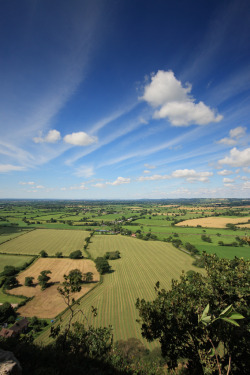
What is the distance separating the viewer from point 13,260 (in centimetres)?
6625

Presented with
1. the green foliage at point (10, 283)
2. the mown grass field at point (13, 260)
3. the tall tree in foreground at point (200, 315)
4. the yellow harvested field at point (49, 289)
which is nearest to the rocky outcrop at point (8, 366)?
the tall tree in foreground at point (200, 315)

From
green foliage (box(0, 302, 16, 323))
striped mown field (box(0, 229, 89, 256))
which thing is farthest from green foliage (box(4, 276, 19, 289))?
striped mown field (box(0, 229, 89, 256))

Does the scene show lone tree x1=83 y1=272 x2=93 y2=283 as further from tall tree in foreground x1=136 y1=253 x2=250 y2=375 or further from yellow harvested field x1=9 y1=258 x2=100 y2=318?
tall tree in foreground x1=136 y1=253 x2=250 y2=375

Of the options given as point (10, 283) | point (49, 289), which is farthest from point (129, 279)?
point (10, 283)

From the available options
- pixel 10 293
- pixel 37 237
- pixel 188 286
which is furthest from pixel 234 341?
pixel 37 237

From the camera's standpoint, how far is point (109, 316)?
114 feet

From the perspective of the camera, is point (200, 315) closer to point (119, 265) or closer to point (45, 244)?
point (119, 265)

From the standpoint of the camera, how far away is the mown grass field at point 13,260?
204 feet

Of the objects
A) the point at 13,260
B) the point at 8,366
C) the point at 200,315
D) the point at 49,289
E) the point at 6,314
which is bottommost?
the point at 49,289

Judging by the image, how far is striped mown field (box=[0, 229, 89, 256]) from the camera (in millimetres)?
78375

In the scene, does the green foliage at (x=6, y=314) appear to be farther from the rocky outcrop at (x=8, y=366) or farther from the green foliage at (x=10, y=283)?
the rocky outcrop at (x=8, y=366)

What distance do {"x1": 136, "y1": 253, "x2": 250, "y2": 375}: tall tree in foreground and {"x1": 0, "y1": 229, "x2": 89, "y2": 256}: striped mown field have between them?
72.0m

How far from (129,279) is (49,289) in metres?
24.2

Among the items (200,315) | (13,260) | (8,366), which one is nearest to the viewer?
(8,366)
